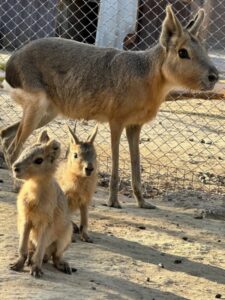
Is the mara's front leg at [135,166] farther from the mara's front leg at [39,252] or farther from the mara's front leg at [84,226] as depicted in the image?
the mara's front leg at [39,252]

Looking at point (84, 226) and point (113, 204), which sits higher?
point (113, 204)

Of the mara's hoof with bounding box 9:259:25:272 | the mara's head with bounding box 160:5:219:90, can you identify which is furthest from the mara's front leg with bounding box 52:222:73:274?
the mara's head with bounding box 160:5:219:90

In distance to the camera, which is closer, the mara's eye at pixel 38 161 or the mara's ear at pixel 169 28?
the mara's eye at pixel 38 161

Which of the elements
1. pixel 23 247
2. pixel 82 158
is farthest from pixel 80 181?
pixel 23 247

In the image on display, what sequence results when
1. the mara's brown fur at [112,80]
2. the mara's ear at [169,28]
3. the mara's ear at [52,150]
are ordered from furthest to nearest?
the mara's brown fur at [112,80], the mara's ear at [169,28], the mara's ear at [52,150]

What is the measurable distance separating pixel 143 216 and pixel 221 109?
4.37 metres

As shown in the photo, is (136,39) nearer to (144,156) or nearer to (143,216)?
(144,156)

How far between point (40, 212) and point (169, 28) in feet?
8.81

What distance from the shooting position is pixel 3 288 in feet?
15.9

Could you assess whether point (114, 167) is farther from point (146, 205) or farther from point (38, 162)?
point (38, 162)

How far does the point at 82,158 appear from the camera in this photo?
6.14 m

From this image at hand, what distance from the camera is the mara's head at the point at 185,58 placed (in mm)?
7312

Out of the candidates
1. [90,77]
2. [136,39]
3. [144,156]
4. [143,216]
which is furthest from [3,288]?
[136,39]

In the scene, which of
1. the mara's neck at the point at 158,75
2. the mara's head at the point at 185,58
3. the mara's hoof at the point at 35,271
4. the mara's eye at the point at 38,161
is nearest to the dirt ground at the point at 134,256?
the mara's hoof at the point at 35,271
